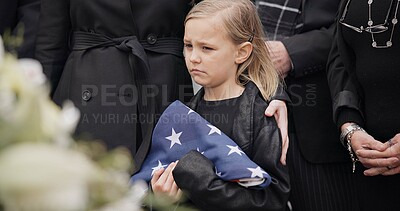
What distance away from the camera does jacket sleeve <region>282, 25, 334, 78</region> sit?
2.56 meters

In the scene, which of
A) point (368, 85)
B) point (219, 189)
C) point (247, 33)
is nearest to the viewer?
point (219, 189)

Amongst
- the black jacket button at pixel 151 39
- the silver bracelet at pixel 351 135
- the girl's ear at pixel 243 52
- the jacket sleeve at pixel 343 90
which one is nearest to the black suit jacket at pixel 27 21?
the black jacket button at pixel 151 39

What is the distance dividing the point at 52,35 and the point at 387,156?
1295mm

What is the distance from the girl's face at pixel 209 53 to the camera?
7.47 feet

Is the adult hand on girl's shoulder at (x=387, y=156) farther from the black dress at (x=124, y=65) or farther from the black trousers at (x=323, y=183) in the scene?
the black dress at (x=124, y=65)

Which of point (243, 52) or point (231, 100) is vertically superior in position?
point (243, 52)

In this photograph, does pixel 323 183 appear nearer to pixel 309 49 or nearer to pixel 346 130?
pixel 346 130

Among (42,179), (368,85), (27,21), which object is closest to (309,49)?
(368,85)

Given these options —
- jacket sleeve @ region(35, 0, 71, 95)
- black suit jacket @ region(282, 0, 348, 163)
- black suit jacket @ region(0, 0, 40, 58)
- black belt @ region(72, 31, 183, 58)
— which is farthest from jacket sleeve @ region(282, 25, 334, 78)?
black suit jacket @ region(0, 0, 40, 58)

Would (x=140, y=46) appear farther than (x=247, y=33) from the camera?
Yes

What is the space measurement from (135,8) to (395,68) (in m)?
0.93

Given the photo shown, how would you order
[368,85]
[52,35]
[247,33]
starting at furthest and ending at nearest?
1. [52,35]
2. [247,33]
3. [368,85]

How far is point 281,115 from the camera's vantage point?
2.29 metres

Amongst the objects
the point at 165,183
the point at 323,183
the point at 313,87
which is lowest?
the point at 323,183
